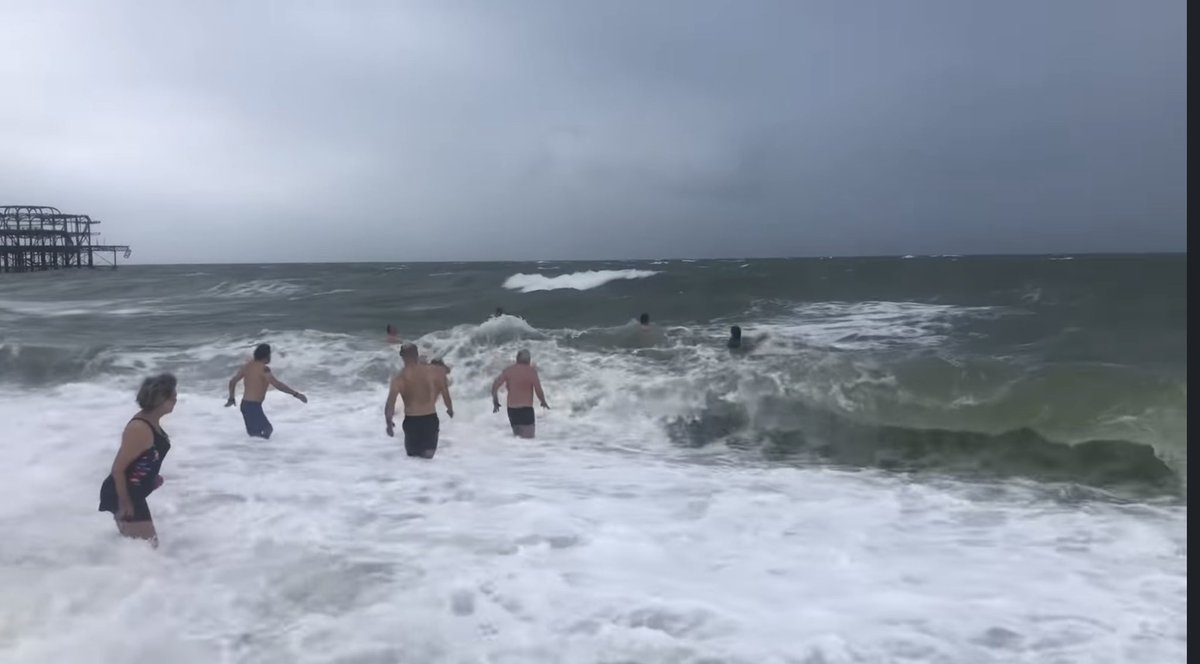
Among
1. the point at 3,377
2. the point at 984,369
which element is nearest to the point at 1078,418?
the point at 984,369

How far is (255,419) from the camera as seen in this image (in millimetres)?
10164

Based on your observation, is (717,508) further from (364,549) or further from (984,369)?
(984,369)

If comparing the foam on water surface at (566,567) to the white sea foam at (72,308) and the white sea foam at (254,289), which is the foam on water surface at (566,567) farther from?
the white sea foam at (254,289)

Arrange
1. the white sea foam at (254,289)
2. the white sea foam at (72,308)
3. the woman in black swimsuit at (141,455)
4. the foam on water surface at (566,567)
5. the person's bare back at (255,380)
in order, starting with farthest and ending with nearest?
the white sea foam at (254,289) → the white sea foam at (72,308) → the person's bare back at (255,380) → the woman in black swimsuit at (141,455) → the foam on water surface at (566,567)

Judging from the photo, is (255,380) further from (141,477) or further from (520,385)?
(141,477)

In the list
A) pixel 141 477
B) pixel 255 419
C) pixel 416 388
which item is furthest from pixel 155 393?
pixel 255 419

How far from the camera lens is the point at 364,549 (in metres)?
5.99

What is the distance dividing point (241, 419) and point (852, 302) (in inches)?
994

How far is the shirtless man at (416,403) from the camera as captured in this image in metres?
8.77

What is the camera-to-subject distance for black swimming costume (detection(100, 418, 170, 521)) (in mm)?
5207

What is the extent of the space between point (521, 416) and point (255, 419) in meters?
3.31

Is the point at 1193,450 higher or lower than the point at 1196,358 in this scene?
lower

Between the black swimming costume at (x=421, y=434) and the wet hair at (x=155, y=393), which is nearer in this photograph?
the wet hair at (x=155, y=393)

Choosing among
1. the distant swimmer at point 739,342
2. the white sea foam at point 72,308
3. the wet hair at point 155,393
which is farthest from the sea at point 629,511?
the white sea foam at point 72,308
